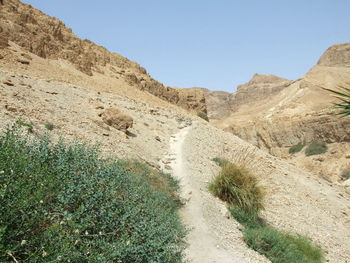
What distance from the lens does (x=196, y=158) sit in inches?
478

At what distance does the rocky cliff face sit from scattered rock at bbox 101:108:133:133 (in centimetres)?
933

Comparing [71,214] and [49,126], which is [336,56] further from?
[71,214]

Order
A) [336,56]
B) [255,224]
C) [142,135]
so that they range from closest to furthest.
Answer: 1. [255,224]
2. [142,135]
3. [336,56]

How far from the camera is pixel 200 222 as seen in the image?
6.65 meters

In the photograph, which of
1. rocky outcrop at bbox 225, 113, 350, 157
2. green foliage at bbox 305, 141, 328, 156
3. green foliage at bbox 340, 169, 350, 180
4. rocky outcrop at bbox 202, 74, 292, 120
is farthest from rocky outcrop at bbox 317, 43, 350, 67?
green foliage at bbox 340, 169, 350, 180

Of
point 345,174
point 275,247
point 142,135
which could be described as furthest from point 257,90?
point 275,247

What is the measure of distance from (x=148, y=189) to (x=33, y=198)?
3.50 m

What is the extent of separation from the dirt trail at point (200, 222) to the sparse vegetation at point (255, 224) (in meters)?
0.43

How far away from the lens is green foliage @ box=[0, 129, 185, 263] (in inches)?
110

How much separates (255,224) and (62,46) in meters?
21.3

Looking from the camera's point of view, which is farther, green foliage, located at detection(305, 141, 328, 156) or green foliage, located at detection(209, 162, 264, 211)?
green foliage, located at detection(305, 141, 328, 156)

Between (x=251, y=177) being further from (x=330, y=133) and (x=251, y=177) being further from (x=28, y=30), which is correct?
(x=330, y=133)

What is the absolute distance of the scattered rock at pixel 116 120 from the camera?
12.9 meters

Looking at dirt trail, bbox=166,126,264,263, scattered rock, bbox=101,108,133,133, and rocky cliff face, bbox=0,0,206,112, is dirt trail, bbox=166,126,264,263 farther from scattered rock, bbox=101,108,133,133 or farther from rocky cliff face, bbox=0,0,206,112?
rocky cliff face, bbox=0,0,206,112
